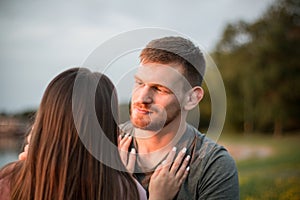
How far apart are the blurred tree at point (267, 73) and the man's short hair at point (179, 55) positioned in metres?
26.2

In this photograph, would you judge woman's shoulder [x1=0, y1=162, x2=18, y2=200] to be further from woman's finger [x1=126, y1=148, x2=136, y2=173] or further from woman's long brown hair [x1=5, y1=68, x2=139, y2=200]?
woman's finger [x1=126, y1=148, x2=136, y2=173]

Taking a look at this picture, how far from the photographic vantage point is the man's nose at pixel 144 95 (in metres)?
2.90

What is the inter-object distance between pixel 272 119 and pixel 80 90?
27918 millimetres

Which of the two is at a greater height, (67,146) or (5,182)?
(67,146)

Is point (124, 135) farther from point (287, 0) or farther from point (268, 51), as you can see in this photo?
point (287, 0)

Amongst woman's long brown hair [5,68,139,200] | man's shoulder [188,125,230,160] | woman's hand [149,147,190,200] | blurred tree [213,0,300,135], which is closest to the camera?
woman's long brown hair [5,68,139,200]

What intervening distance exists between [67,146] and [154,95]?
2.60 ft

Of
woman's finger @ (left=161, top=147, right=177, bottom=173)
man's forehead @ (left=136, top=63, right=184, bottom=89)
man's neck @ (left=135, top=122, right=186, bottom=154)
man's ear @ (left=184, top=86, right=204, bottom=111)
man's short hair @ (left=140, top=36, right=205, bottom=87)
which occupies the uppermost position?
man's short hair @ (left=140, top=36, right=205, bottom=87)

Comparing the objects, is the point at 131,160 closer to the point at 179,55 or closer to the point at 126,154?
the point at 126,154

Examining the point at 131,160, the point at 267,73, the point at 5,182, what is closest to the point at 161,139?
the point at 131,160

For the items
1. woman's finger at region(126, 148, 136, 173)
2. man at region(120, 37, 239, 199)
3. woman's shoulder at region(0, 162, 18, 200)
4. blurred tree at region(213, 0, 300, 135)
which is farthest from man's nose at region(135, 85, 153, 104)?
blurred tree at region(213, 0, 300, 135)

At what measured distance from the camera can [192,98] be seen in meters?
3.15

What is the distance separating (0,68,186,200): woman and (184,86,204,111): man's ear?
2.72ft

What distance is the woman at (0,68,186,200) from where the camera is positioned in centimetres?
232
